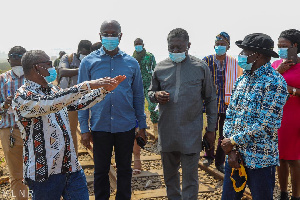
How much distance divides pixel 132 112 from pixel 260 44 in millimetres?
1671

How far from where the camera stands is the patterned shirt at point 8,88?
3.77 m

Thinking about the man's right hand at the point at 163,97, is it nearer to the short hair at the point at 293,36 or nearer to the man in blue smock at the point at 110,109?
the man in blue smock at the point at 110,109

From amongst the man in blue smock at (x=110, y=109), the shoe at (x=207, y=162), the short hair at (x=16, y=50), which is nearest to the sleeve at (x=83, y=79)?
the man in blue smock at (x=110, y=109)

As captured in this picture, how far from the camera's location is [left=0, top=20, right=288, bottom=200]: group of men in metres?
2.52

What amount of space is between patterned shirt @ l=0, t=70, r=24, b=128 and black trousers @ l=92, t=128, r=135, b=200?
1.09m

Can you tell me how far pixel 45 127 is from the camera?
98.7 inches

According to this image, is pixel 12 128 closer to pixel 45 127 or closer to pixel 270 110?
pixel 45 127

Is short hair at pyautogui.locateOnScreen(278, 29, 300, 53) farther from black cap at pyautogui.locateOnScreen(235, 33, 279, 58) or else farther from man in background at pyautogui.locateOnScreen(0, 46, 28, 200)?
man in background at pyautogui.locateOnScreen(0, 46, 28, 200)

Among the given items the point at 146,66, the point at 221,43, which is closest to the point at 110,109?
the point at 221,43

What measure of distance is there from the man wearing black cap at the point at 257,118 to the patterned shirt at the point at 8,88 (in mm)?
2637

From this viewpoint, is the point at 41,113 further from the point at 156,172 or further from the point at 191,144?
the point at 156,172

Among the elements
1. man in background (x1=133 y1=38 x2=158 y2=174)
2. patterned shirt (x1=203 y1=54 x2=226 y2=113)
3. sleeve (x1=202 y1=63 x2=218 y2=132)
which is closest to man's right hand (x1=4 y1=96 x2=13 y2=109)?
sleeve (x1=202 y1=63 x2=218 y2=132)

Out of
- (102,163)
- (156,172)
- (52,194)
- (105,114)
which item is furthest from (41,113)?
(156,172)

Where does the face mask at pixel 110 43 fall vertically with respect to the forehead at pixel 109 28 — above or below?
below
